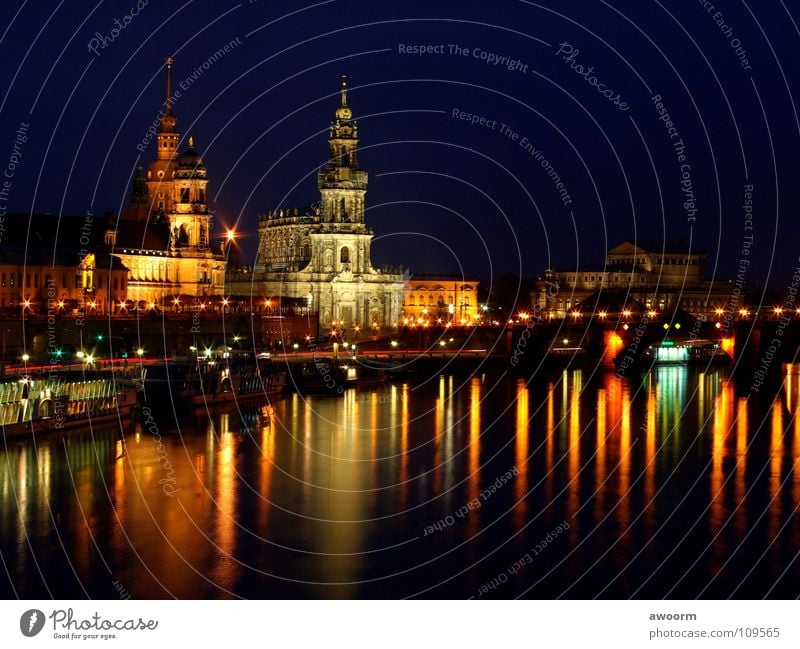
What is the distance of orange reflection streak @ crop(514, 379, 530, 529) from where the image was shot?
110 ft

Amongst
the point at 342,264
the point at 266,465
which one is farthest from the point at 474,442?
the point at 342,264

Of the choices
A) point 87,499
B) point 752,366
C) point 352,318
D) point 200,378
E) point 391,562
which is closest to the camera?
point 391,562

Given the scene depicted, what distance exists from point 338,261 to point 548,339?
18884 mm

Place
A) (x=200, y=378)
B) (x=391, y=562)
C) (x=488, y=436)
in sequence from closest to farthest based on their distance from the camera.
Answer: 1. (x=391, y=562)
2. (x=488, y=436)
3. (x=200, y=378)

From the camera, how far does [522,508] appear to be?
33719mm

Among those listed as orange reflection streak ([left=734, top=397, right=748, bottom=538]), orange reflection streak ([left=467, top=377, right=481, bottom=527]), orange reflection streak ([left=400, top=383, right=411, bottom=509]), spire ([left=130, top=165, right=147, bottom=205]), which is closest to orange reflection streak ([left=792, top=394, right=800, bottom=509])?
Answer: orange reflection streak ([left=734, top=397, right=748, bottom=538])

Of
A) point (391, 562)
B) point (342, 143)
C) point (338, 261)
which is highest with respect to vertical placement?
point (342, 143)

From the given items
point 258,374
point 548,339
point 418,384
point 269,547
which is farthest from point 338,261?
point 269,547

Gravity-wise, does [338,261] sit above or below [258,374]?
above

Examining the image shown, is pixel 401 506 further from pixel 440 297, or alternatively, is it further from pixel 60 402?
pixel 440 297

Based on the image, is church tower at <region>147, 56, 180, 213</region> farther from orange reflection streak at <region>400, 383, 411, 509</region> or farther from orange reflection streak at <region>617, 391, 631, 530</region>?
orange reflection streak at <region>617, 391, 631, 530</region>

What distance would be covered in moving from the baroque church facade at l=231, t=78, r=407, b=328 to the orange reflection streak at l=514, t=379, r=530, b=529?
34830 mm

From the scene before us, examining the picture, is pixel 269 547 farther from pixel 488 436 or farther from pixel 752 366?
pixel 752 366

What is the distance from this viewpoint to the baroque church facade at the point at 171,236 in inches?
3807
